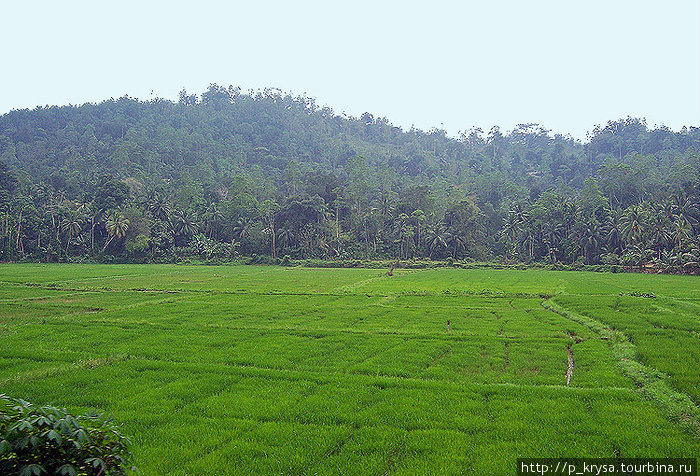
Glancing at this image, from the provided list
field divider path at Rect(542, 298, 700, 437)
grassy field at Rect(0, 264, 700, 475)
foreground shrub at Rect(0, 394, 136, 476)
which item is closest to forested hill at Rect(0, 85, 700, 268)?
field divider path at Rect(542, 298, 700, 437)

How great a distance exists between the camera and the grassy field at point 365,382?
23.9 feet

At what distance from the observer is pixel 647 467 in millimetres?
6559

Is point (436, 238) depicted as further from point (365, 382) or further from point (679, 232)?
point (365, 382)

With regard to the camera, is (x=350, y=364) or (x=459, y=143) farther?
(x=459, y=143)

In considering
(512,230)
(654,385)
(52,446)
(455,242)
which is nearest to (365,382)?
(654,385)

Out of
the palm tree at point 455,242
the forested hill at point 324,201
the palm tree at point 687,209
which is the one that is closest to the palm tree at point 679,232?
the forested hill at point 324,201

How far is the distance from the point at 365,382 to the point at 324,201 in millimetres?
76918

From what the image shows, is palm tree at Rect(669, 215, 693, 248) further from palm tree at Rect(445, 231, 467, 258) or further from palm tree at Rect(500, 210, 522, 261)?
palm tree at Rect(445, 231, 467, 258)

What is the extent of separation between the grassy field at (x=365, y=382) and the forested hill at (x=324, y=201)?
46862 mm

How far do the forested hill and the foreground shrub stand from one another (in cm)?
6142

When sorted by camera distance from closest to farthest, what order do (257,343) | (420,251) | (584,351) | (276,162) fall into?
1. (584,351)
2. (257,343)
3. (420,251)
4. (276,162)

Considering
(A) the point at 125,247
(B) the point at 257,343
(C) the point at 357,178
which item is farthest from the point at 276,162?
(B) the point at 257,343

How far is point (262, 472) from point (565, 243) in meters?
75.9

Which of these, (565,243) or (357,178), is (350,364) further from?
(357,178)
